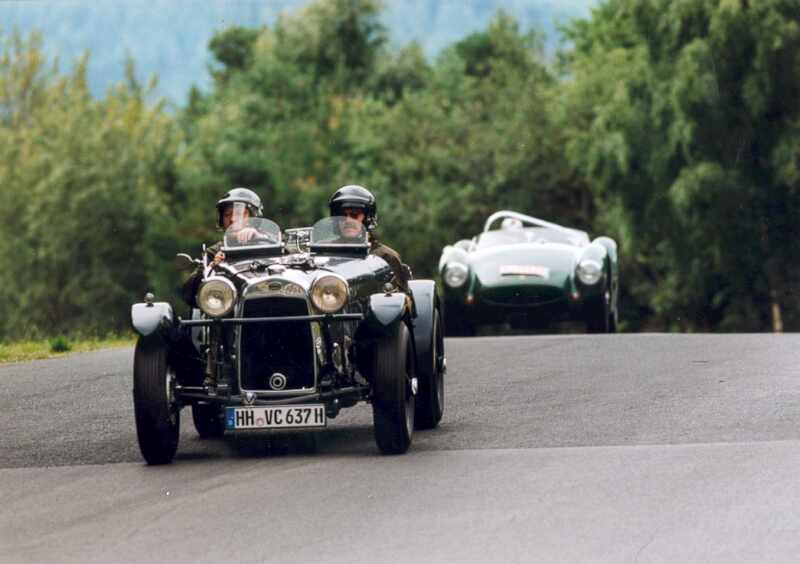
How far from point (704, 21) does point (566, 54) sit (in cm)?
2898

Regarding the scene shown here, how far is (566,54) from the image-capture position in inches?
2803

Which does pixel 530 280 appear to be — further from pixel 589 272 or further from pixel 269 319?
pixel 269 319

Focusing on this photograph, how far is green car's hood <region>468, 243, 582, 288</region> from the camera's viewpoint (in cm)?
2128

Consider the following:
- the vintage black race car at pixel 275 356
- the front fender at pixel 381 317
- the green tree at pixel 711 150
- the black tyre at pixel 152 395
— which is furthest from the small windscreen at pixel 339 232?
the green tree at pixel 711 150

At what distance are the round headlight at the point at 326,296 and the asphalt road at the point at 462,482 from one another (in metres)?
0.90

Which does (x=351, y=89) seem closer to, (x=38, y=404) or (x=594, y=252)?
(x=594, y=252)

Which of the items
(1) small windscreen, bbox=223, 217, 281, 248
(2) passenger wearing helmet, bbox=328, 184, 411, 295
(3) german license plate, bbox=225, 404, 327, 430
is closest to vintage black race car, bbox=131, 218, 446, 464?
(3) german license plate, bbox=225, 404, 327, 430

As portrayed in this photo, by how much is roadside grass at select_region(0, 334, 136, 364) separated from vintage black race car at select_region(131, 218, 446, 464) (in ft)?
29.1

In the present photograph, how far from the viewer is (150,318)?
1000cm

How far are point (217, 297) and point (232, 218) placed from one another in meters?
1.58

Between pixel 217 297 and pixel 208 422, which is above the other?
pixel 217 297

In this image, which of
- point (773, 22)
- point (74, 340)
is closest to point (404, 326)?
point (74, 340)

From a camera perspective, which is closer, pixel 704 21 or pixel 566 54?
pixel 704 21

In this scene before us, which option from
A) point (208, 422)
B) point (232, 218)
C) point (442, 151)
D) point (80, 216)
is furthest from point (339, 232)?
point (80, 216)
